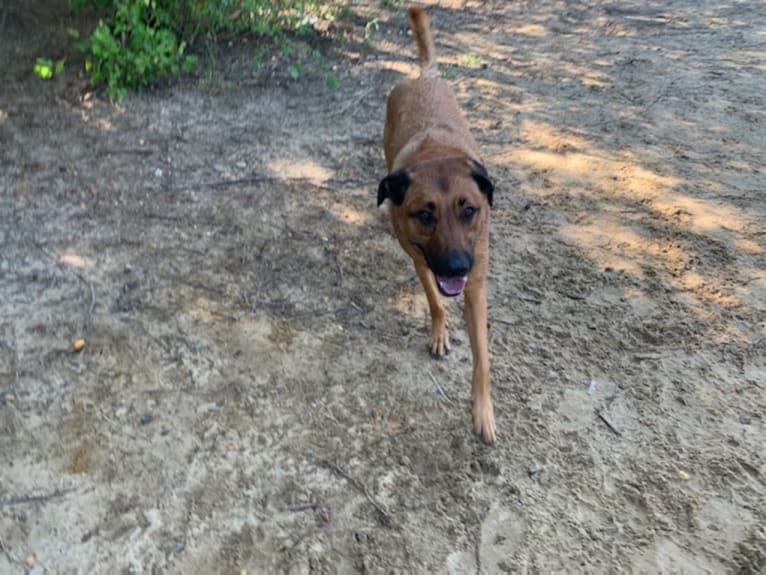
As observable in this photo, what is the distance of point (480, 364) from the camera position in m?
3.08

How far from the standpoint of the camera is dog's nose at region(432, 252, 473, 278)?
2.85 meters

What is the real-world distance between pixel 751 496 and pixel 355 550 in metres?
1.63

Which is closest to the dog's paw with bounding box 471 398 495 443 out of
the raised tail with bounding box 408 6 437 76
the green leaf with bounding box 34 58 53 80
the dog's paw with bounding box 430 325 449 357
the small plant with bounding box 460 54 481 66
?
the dog's paw with bounding box 430 325 449 357

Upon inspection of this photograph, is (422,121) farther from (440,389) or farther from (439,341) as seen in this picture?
(440,389)

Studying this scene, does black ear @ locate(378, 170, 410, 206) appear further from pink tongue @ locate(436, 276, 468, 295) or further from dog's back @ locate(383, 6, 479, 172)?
pink tongue @ locate(436, 276, 468, 295)

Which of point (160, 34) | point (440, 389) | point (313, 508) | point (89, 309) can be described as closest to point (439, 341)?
point (440, 389)

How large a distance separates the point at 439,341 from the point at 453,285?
656mm

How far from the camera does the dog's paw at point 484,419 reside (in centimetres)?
296

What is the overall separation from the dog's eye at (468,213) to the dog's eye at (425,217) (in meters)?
0.15

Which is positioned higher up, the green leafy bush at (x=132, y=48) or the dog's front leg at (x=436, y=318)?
the green leafy bush at (x=132, y=48)

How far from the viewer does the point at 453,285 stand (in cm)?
291

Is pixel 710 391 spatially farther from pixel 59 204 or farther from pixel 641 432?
pixel 59 204

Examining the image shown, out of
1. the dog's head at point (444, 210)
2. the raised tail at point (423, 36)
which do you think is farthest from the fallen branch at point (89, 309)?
the raised tail at point (423, 36)

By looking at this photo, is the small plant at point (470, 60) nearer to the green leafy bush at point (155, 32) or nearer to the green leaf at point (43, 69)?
the green leafy bush at point (155, 32)
